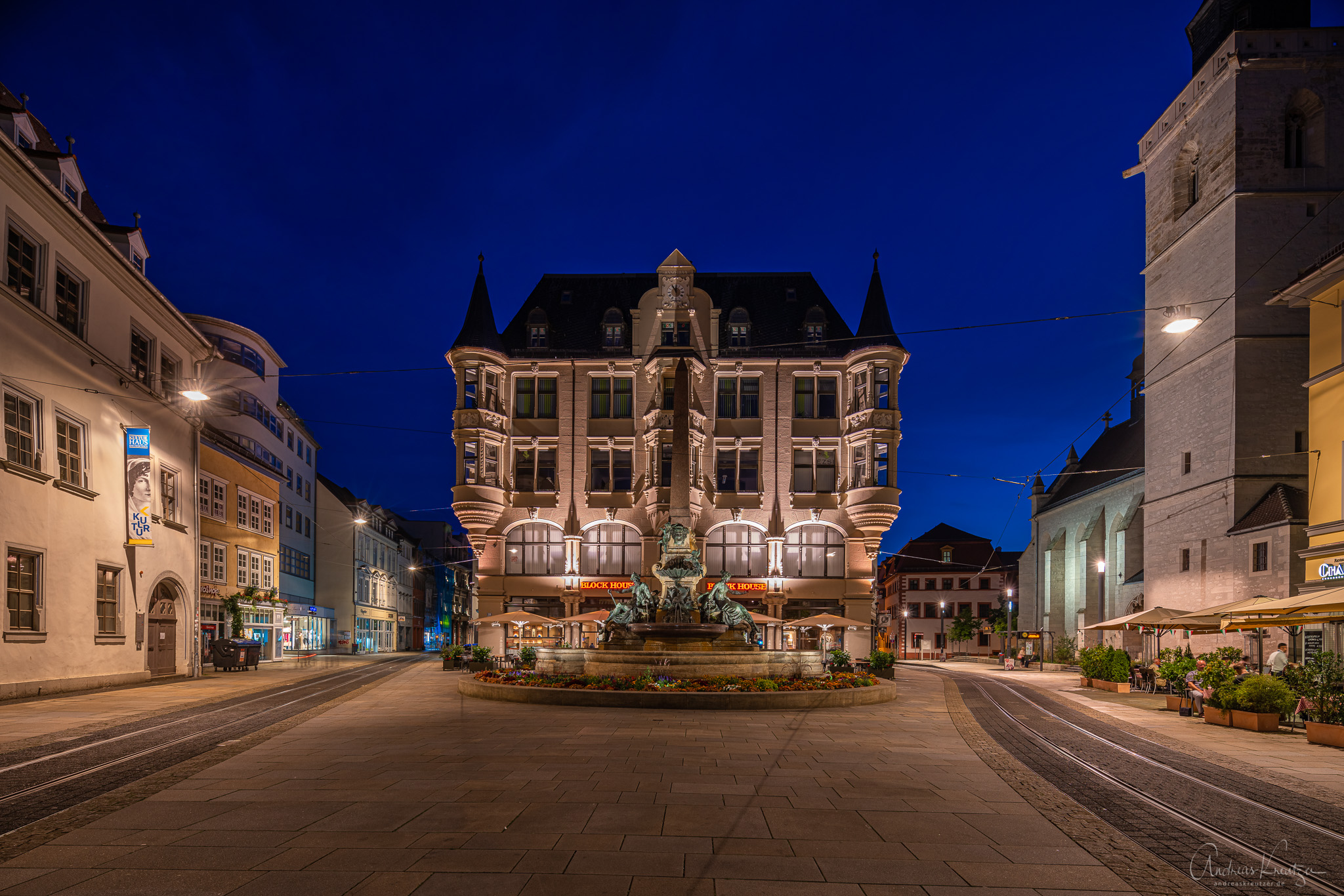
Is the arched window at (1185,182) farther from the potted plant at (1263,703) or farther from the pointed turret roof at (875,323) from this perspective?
the potted plant at (1263,703)

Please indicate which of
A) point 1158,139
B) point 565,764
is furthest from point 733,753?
point 1158,139

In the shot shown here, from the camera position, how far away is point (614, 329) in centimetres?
5275

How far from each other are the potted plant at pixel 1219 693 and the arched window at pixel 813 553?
96.2ft

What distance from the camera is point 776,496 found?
50.1 m

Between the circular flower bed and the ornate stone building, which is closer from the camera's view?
the circular flower bed

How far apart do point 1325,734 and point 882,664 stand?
16402 millimetres

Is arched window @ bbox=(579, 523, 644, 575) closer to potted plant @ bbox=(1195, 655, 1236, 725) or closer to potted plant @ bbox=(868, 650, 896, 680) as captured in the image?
potted plant @ bbox=(868, 650, 896, 680)

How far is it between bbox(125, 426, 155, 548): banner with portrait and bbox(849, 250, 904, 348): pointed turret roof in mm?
33428

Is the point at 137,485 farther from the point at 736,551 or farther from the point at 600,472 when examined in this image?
the point at 736,551

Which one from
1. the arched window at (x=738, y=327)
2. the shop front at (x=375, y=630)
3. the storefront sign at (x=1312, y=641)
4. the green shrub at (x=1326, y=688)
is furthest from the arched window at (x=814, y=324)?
the shop front at (x=375, y=630)

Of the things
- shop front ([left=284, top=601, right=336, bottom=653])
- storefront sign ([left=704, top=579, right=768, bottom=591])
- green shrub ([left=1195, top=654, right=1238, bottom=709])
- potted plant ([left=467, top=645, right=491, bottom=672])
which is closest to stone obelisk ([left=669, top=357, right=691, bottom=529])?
potted plant ([left=467, top=645, right=491, bottom=672])

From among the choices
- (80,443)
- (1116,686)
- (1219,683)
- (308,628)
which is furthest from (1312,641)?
(308,628)

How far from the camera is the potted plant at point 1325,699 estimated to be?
50.6ft

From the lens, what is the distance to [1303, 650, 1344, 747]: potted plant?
15422 mm
